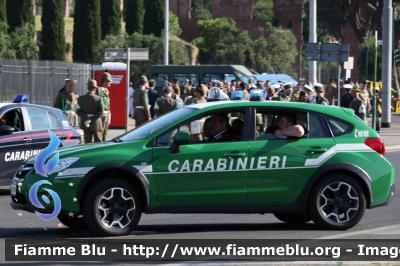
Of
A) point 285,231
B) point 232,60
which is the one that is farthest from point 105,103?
point 232,60

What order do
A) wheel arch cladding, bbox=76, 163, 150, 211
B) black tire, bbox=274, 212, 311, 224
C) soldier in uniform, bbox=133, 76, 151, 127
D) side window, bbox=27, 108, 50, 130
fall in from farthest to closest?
soldier in uniform, bbox=133, 76, 151, 127
side window, bbox=27, 108, 50, 130
black tire, bbox=274, 212, 311, 224
wheel arch cladding, bbox=76, 163, 150, 211

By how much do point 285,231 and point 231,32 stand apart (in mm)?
75020

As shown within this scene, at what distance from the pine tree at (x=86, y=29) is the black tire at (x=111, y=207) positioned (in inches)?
2005

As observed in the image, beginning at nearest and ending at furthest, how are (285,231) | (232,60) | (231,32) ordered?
(285,231) → (232,60) → (231,32)

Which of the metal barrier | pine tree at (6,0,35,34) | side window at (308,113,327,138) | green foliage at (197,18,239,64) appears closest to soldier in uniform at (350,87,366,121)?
the metal barrier

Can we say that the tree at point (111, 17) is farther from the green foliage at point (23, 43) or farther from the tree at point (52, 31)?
the green foliage at point (23, 43)

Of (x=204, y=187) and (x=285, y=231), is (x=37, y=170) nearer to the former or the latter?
(x=204, y=187)

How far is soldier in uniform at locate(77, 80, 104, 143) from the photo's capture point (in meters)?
17.7

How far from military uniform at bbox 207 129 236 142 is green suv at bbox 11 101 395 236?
2.1 inches

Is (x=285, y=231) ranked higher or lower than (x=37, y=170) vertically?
lower

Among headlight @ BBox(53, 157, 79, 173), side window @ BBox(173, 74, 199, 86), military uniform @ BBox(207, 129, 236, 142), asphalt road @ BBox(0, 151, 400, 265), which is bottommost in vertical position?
asphalt road @ BBox(0, 151, 400, 265)

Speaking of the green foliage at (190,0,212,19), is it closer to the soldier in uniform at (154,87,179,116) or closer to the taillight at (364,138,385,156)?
the soldier in uniform at (154,87,179,116)

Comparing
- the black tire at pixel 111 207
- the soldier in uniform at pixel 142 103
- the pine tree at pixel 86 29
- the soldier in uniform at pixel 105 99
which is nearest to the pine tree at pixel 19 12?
the pine tree at pixel 86 29

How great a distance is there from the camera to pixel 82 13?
199 feet
